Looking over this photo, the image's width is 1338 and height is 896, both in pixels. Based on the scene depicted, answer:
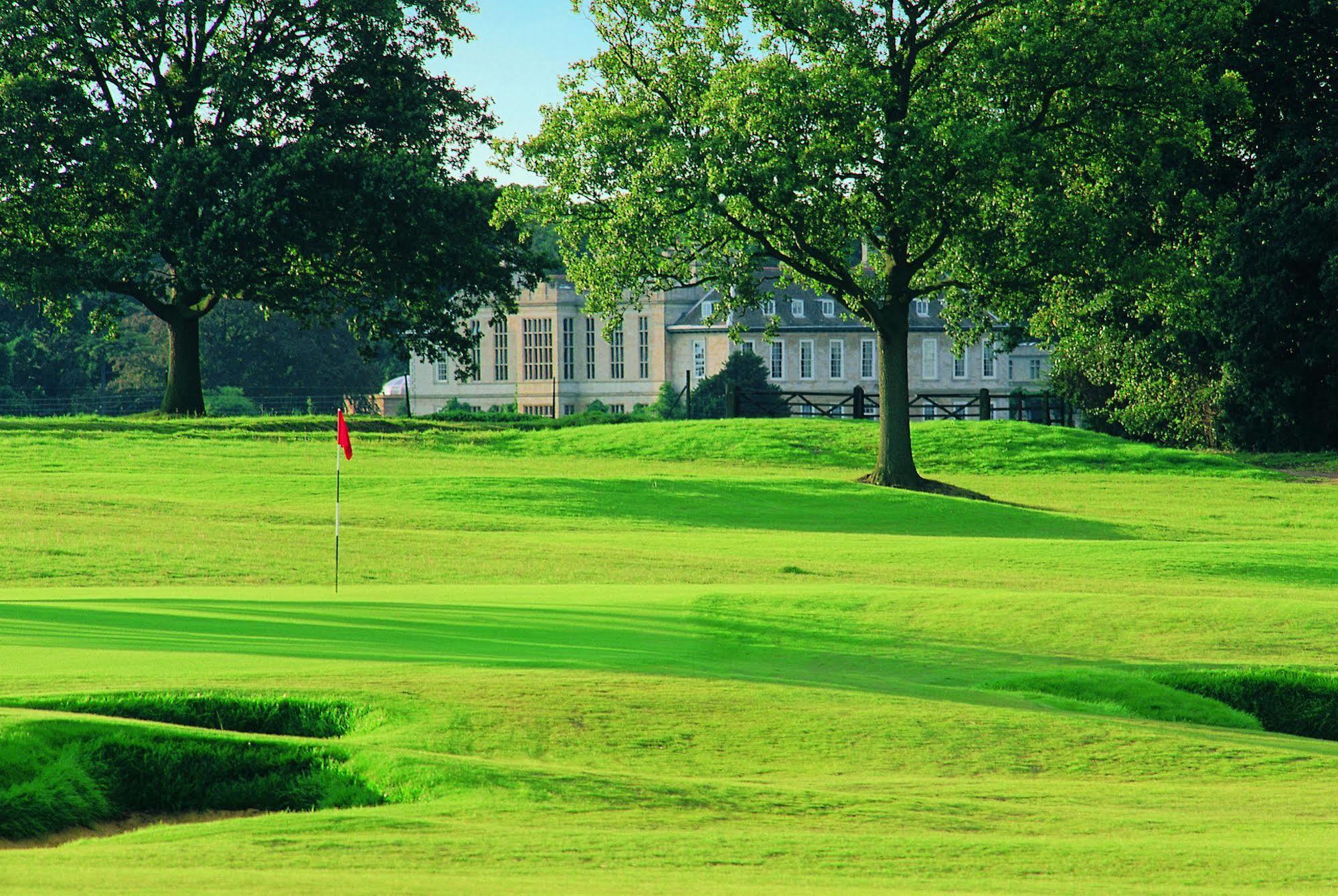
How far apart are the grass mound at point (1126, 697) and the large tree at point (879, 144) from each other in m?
16.3

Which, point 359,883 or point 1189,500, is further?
point 1189,500

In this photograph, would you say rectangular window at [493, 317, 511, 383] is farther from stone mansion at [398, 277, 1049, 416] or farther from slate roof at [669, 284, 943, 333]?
slate roof at [669, 284, 943, 333]

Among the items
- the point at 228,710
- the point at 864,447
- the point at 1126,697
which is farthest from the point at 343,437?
the point at 864,447

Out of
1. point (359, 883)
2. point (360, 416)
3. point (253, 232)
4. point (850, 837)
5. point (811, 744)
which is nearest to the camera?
point (359, 883)

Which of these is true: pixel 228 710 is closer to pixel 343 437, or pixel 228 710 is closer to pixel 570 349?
pixel 343 437

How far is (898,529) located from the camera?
76.9 feet

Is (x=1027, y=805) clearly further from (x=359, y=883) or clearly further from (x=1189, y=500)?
(x=1189, y=500)

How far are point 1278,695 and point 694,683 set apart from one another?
444 centimetres

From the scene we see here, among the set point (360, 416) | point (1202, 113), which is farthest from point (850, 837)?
point (360, 416)

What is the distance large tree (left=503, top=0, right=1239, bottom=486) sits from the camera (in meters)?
25.5

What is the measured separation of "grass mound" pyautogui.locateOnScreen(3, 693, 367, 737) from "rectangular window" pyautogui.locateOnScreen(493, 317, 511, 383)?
288 feet

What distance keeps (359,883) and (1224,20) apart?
2788 cm

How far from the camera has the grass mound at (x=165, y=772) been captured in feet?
20.6

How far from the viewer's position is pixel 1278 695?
994 cm
